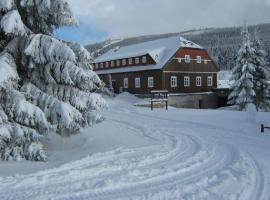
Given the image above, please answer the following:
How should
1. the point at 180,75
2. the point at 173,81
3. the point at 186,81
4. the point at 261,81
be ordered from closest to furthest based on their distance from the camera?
1. the point at 261,81
2. the point at 173,81
3. the point at 180,75
4. the point at 186,81

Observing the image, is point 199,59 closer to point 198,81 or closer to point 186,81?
point 198,81

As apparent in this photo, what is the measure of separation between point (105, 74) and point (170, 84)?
14.1 meters

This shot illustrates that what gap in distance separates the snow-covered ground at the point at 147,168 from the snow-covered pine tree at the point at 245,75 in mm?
24701

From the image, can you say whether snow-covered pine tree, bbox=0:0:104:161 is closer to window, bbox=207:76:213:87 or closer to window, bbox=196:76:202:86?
window, bbox=196:76:202:86

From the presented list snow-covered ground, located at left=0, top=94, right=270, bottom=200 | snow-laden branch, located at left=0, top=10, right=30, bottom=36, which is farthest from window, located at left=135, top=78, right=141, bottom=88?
snow-laden branch, located at left=0, top=10, right=30, bottom=36

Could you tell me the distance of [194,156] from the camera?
12406mm

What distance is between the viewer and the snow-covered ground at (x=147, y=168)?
325 inches

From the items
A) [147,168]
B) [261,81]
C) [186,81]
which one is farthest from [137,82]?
[147,168]

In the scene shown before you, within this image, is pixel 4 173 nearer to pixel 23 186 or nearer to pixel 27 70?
pixel 23 186

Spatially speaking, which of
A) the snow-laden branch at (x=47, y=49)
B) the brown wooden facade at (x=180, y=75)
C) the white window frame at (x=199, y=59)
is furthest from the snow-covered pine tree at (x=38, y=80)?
the white window frame at (x=199, y=59)

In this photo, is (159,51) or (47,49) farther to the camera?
(159,51)

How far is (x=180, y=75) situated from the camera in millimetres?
50375

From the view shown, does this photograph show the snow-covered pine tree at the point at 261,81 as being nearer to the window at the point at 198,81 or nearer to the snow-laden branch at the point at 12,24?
the window at the point at 198,81

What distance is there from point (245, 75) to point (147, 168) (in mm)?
34330
